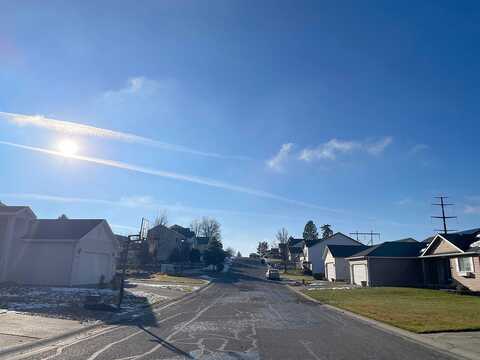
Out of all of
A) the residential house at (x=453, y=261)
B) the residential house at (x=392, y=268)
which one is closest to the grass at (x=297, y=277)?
the residential house at (x=392, y=268)

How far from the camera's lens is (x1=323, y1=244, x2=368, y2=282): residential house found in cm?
5116

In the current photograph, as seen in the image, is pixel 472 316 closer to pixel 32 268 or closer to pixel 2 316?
pixel 2 316

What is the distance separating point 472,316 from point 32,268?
29224mm

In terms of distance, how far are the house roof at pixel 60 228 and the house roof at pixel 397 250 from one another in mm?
28972

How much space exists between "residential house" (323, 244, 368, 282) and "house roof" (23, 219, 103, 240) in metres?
32.3

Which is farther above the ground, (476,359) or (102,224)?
(102,224)

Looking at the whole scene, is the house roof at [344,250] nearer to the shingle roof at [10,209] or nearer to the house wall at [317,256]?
the house wall at [317,256]

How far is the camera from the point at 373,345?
10.6 metres

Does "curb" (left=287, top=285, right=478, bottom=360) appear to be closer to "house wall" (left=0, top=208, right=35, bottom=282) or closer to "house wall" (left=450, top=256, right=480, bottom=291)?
"house wall" (left=450, top=256, right=480, bottom=291)

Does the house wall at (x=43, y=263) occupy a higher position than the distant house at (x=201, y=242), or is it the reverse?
the distant house at (x=201, y=242)

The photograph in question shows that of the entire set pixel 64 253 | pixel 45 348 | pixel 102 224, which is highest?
pixel 102 224

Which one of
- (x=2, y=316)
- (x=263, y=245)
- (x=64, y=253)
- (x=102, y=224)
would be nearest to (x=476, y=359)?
(x=2, y=316)

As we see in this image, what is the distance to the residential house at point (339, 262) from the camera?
5116 centimetres

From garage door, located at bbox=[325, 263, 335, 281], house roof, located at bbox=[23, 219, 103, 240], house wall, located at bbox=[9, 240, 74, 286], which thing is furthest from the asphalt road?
garage door, located at bbox=[325, 263, 335, 281]
